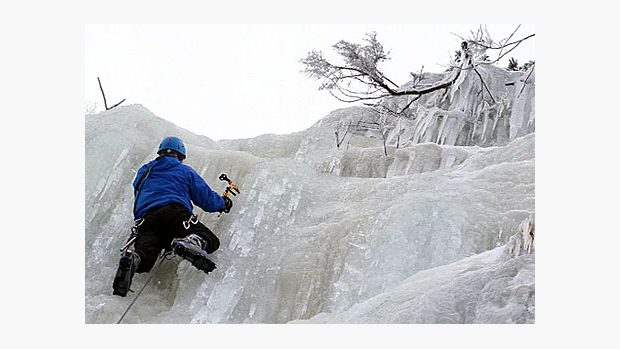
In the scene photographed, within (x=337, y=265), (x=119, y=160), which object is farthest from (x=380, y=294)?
(x=119, y=160)

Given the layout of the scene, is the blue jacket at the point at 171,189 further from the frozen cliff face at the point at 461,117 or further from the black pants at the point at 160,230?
the frozen cliff face at the point at 461,117

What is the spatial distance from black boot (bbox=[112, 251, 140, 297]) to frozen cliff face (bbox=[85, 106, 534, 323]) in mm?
70

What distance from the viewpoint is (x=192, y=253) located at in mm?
3408

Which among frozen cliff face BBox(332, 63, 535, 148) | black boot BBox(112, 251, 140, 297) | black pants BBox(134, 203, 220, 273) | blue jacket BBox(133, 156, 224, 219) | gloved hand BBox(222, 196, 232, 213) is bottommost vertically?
black boot BBox(112, 251, 140, 297)

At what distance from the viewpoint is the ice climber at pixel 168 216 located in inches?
134

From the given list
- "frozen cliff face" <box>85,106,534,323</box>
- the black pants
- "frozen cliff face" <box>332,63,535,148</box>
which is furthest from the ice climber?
"frozen cliff face" <box>332,63,535,148</box>

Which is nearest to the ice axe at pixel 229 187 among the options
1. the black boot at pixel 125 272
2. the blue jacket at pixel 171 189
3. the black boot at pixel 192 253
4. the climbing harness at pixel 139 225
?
the climbing harness at pixel 139 225

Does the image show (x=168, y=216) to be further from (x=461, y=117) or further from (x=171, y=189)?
(x=461, y=117)

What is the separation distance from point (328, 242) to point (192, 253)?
86 centimetres

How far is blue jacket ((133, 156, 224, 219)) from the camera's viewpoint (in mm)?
3662

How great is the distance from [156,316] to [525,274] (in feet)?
6.59

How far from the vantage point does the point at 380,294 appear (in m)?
3.30

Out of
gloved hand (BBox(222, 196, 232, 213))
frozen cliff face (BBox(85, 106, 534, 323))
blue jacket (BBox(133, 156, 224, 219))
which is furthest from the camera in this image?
gloved hand (BBox(222, 196, 232, 213))

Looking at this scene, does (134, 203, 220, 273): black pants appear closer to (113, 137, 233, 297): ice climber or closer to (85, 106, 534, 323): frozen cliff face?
(113, 137, 233, 297): ice climber
